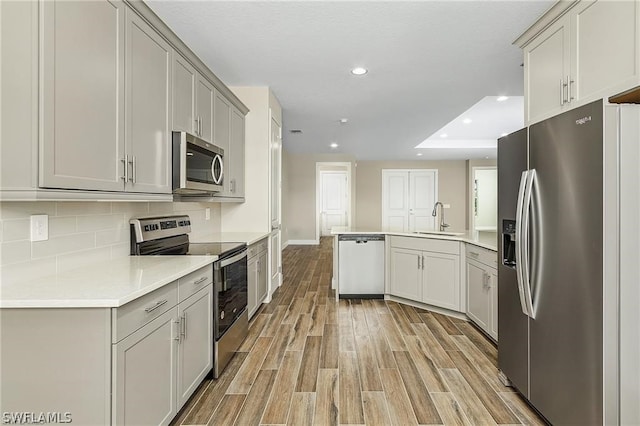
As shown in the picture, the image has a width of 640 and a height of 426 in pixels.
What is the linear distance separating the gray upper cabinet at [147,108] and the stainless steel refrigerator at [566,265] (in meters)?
2.17

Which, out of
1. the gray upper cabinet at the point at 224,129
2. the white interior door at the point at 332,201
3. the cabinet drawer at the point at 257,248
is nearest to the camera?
the gray upper cabinet at the point at 224,129

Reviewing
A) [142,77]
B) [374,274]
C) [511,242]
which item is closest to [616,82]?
[511,242]

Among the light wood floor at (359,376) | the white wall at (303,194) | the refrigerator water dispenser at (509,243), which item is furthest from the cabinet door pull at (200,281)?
the white wall at (303,194)

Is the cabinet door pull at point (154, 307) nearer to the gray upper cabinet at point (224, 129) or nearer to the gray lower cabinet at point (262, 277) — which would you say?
the gray upper cabinet at point (224, 129)

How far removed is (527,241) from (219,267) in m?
1.92

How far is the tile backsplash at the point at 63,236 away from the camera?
5.20ft

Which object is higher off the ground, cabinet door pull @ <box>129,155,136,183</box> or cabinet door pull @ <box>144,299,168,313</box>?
cabinet door pull @ <box>129,155,136,183</box>

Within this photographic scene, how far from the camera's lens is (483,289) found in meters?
3.20

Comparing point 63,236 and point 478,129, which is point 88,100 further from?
point 478,129

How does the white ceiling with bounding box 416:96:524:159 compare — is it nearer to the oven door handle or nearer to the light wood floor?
the light wood floor

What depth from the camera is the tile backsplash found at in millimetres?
1584

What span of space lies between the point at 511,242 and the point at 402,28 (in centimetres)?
170

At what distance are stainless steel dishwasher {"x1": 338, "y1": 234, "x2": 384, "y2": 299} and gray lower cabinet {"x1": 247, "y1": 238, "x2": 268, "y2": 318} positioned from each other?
0.96 meters

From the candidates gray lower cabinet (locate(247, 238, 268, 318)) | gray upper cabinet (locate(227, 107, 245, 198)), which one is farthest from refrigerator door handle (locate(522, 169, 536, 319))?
gray upper cabinet (locate(227, 107, 245, 198))
